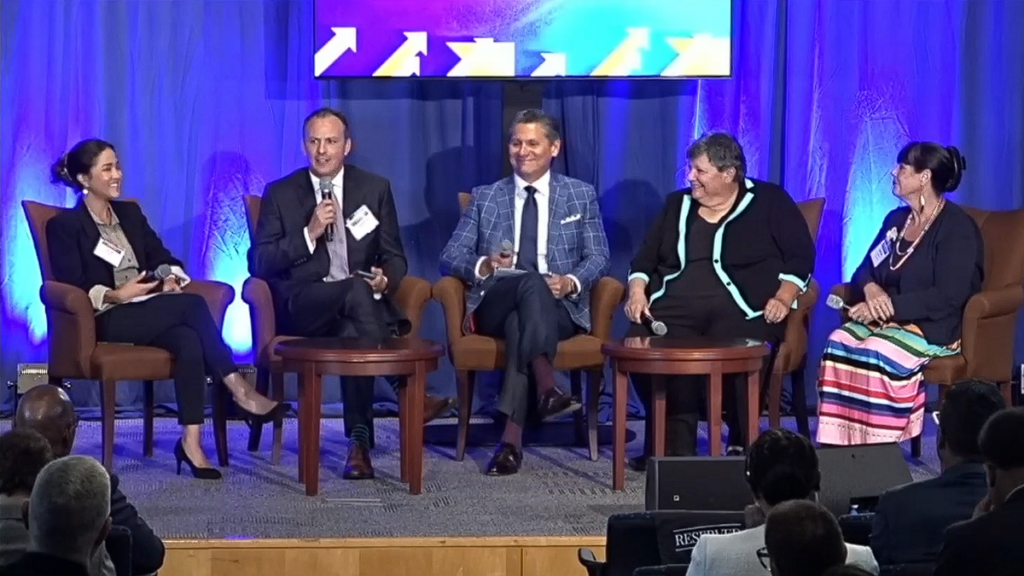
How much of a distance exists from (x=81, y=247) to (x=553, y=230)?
166 cm

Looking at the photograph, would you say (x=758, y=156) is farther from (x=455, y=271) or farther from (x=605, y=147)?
(x=455, y=271)

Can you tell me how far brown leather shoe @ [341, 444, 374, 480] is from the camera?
17.3 ft

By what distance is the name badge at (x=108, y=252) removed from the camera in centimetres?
555

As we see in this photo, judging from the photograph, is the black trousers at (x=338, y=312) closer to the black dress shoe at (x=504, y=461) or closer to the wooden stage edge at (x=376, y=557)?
the black dress shoe at (x=504, y=461)

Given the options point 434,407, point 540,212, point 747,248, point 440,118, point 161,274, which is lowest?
point 434,407

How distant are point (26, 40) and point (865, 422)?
3.66 meters

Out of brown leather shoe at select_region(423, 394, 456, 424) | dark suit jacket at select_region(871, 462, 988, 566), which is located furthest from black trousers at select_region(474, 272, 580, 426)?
dark suit jacket at select_region(871, 462, 988, 566)

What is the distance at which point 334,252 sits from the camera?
589 centimetres

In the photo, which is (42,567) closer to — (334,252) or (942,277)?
(334,252)

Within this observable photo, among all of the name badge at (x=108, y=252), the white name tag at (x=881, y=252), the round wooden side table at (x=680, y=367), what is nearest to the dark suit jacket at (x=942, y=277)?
the white name tag at (x=881, y=252)

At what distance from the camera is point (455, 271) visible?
18.8 feet

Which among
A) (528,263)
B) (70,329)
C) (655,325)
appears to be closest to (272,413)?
(70,329)

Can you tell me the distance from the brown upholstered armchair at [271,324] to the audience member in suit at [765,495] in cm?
296

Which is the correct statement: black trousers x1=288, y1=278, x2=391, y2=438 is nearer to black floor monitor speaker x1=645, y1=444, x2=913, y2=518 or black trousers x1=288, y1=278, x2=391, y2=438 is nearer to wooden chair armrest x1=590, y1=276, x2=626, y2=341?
wooden chair armrest x1=590, y1=276, x2=626, y2=341
